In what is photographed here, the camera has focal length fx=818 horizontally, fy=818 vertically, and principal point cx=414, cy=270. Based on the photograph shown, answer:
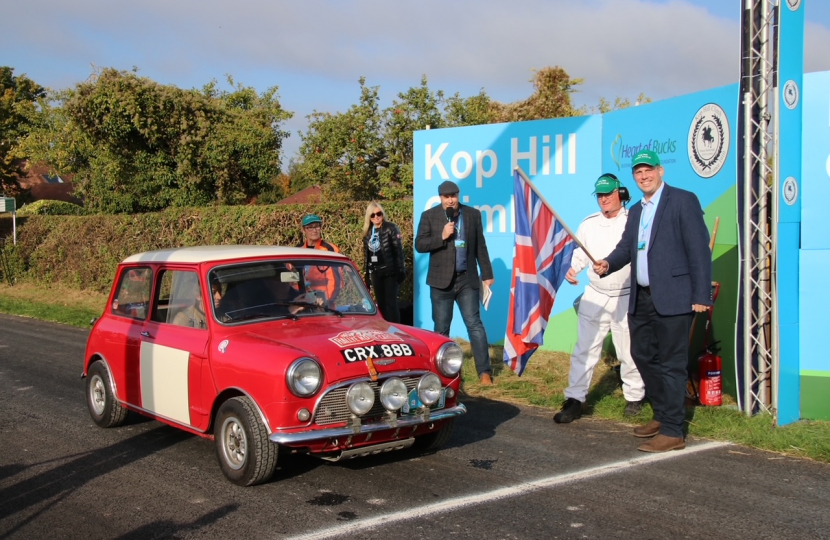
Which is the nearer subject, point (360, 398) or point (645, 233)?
point (360, 398)

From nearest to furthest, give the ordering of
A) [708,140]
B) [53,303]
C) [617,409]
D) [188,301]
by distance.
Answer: [188,301] → [617,409] → [708,140] → [53,303]

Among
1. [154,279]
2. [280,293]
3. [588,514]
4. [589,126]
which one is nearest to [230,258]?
[280,293]

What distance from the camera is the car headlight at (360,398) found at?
16.8 feet

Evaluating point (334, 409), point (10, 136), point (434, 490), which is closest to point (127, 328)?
point (334, 409)

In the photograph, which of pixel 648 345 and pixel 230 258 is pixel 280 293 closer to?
pixel 230 258

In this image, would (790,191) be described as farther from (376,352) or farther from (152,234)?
(152,234)

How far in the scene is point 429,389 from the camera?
5516 mm

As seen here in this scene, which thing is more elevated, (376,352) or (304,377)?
(376,352)

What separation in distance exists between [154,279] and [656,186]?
4.03 metres

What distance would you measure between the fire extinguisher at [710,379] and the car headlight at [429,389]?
2809 millimetres

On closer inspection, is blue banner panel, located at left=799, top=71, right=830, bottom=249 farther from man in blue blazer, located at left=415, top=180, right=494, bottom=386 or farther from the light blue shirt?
man in blue blazer, located at left=415, top=180, right=494, bottom=386

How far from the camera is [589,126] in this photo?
9.95 m

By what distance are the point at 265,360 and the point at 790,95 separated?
4.53 meters

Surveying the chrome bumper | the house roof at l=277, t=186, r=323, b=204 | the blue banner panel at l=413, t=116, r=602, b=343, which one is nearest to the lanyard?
the chrome bumper
